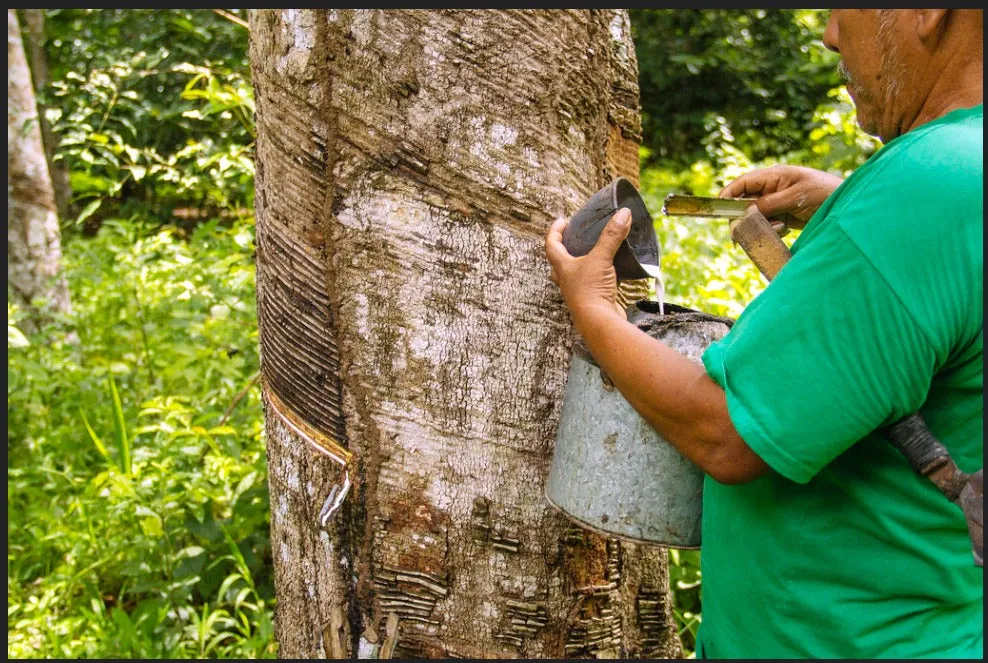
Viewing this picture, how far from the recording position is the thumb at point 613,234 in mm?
1412

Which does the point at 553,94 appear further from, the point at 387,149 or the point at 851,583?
the point at 851,583

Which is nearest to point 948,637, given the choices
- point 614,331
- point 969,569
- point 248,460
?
point 969,569

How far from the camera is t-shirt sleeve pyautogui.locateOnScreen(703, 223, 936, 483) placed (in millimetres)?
1040

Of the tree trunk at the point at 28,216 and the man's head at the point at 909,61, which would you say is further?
the tree trunk at the point at 28,216

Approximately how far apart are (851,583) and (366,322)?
0.95 metres

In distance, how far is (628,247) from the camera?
1.48m

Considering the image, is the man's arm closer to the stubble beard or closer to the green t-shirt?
the green t-shirt

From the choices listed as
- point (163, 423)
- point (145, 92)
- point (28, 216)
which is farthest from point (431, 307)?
point (145, 92)

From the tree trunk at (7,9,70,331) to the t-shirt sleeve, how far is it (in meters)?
4.52

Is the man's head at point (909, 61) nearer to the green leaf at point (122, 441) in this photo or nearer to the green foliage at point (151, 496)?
the green foliage at point (151, 496)

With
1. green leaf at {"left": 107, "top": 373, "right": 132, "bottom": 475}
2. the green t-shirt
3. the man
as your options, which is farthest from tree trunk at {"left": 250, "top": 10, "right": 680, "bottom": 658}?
green leaf at {"left": 107, "top": 373, "right": 132, "bottom": 475}

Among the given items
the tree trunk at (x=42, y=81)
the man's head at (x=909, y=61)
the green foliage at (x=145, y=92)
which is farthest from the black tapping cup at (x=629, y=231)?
the tree trunk at (x=42, y=81)

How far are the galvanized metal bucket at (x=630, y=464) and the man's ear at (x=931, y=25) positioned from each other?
1.71 ft

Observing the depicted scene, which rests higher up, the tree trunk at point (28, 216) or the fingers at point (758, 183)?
the fingers at point (758, 183)
